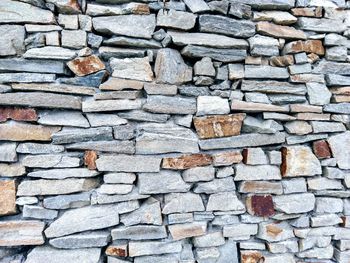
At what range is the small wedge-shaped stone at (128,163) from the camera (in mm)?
1431

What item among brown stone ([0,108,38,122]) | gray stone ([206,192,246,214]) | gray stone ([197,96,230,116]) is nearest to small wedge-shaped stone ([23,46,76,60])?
brown stone ([0,108,38,122])

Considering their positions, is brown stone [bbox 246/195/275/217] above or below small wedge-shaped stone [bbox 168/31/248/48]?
below

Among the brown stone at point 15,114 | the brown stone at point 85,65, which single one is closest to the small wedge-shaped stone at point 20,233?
the brown stone at point 15,114

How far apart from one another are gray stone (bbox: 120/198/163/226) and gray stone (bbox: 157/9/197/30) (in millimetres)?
912

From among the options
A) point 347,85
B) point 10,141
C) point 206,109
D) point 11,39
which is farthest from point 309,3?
point 10,141

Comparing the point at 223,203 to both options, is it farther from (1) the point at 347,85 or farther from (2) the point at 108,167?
(1) the point at 347,85

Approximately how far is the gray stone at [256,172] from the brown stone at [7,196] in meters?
1.12

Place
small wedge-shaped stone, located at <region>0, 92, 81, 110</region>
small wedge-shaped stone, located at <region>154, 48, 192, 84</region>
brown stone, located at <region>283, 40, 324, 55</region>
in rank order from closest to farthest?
small wedge-shaped stone, located at <region>0, 92, 81, 110</region>
small wedge-shaped stone, located at <region>154, 48, 192, 84</region>
brown stone, located at <region>283, 40, 324, 55</region>

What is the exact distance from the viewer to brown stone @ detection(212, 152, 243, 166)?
151 centimetres

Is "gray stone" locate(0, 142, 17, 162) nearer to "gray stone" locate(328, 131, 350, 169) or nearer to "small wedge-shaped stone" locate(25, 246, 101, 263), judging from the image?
"small wedge-shaped stone" locate(25, 246, 101, 263)

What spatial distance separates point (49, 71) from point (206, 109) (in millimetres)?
797

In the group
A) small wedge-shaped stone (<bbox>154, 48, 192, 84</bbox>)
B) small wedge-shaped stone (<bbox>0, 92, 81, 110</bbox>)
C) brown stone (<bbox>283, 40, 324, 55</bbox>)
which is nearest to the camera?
small wedge-shaped stone (<bbox>0, 92, 81, 110</bbox>)

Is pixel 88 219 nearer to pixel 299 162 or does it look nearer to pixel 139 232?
pixel 139 232

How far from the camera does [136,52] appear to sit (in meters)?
1.44
